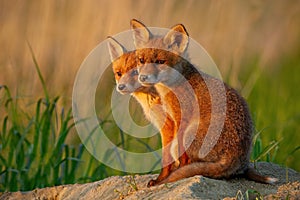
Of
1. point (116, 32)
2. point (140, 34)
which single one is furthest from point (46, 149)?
point (140, 34)

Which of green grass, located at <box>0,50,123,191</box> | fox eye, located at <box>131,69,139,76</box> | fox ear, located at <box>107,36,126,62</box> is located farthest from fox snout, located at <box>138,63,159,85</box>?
green grass, located at <box>0,50,123,191</box>

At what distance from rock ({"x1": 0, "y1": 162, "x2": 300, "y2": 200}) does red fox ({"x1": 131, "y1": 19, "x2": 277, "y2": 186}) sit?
144 mm

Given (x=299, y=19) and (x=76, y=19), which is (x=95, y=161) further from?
(x=299, y=19)

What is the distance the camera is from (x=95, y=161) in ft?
22.7

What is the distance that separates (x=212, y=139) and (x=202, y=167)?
179mm

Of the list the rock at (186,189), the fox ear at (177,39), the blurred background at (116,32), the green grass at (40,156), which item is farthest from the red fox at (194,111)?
the blurred background at (116,32)

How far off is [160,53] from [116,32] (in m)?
2.35

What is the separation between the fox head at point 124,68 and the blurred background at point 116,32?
1.92 metres

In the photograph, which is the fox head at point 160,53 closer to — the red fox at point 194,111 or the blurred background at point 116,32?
the red fox at point 194,111

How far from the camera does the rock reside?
450 centimetres

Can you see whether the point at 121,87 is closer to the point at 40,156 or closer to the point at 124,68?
the point at 124,68

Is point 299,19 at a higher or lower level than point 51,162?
higher

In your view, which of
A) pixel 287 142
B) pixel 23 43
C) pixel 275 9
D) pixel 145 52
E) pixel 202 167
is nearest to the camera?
pixel 202 167

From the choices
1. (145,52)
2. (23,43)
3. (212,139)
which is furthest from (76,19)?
(212,139)
